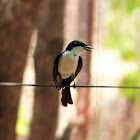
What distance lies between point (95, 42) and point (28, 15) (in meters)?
1.18

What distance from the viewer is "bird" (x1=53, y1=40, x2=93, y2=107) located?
4.26 feet

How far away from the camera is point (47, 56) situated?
190 centimetres

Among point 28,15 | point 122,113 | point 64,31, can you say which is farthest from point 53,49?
point 122,113

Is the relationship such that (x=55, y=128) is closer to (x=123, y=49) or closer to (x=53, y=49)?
(x=53, y=49)

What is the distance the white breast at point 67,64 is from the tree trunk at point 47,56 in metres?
0.33

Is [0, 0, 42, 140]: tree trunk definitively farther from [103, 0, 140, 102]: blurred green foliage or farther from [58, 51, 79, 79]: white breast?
[58, 51, 79, 79]: white breast

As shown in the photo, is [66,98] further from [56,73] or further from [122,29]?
[122,29]

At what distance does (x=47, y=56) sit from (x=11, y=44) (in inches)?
42.3

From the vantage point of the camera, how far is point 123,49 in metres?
4.46

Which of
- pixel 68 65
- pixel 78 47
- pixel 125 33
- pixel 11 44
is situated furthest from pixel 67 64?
pixel 125 33

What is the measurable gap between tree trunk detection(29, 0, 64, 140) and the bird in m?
0.34

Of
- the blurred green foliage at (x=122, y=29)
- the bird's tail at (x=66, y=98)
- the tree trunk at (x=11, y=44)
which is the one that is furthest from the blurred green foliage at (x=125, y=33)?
the bird's tail at (x=66, y=98)

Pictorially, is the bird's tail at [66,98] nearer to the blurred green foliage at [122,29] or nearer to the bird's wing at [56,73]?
the bird's wing at [56,73]

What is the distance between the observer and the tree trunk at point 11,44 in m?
2.86
